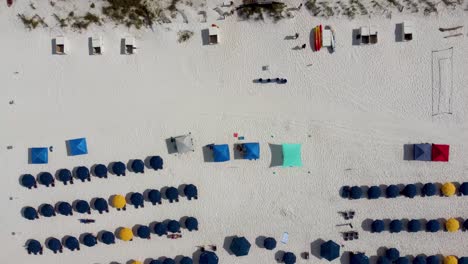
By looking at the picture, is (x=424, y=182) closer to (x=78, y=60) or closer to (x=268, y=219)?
(x=268, y=219)

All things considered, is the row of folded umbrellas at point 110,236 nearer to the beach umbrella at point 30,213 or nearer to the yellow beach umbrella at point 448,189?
the beach umbrella at point 30,213

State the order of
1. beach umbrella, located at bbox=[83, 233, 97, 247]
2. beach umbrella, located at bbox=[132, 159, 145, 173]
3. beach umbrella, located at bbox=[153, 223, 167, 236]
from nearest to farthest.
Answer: beach umbrella, located at bbox=[132, 159, 145, 173], beach umbrella, located at bbox=[153, 223, 167, 236], beach umbrella, located at bbox=[83, 233, 97, 247]

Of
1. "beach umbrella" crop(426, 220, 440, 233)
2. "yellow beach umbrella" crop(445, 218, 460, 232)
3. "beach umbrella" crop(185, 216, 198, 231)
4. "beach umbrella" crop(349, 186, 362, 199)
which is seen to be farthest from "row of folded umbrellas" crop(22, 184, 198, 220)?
"yellow beach umbrella" crop(445, 218, 460, 232)

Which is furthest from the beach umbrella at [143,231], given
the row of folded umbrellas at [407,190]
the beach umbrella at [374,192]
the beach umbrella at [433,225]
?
the beach umbrella at [433,225]

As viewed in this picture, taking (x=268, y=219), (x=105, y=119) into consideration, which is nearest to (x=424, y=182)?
(x=268, y=219)

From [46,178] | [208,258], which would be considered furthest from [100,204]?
[208,258]

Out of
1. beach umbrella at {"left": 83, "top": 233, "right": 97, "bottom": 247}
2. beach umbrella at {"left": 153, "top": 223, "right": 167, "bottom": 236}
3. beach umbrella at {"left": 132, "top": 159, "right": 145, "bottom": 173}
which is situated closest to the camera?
beach umbrella at {"left": 132, "top": 159, "right": 145, "bottom": 173}

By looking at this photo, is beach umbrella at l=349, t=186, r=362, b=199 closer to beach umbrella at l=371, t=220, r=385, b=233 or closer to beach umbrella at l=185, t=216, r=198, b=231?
beach umbrella at l=371, t=220, r=385, b=233
